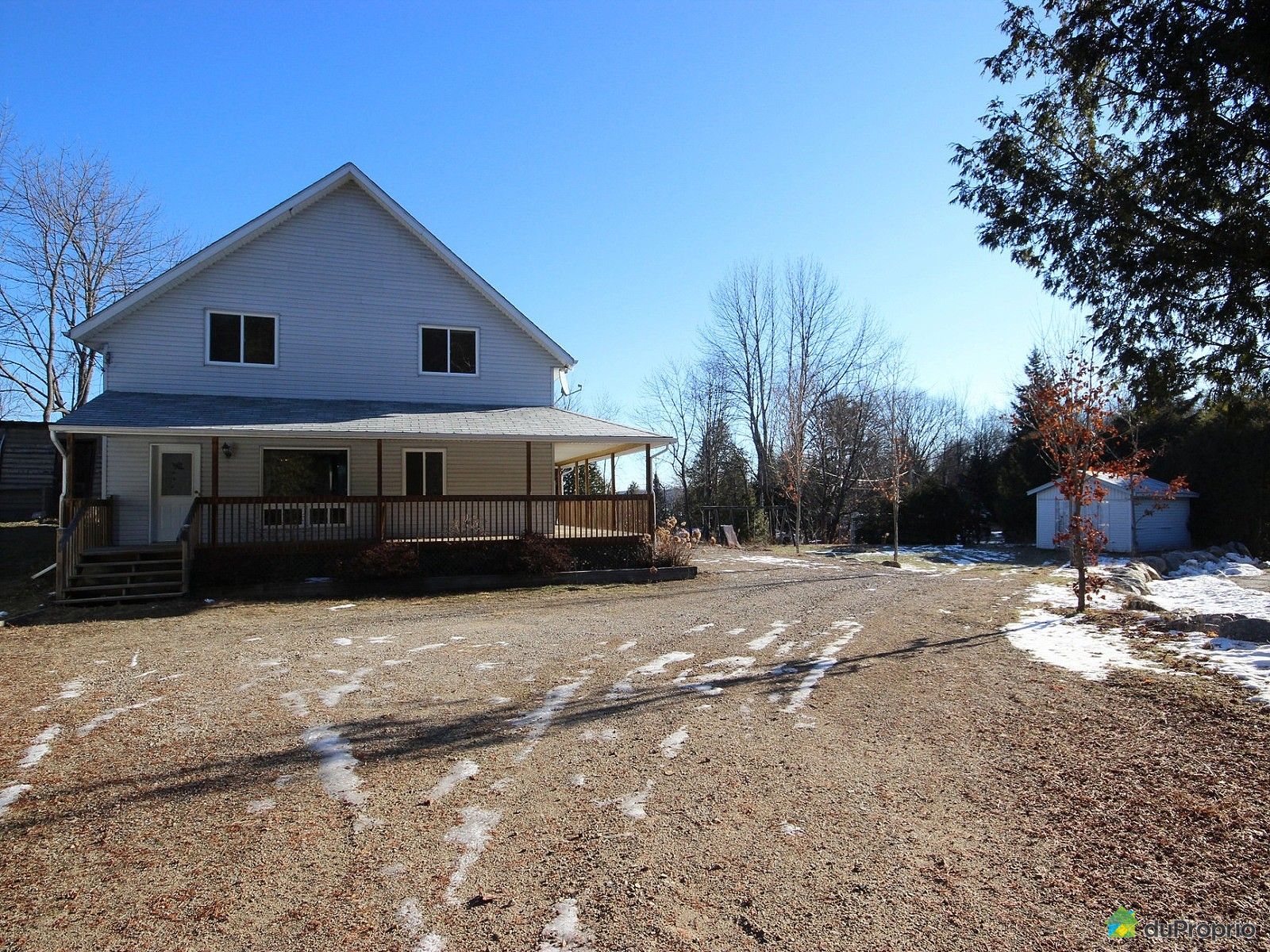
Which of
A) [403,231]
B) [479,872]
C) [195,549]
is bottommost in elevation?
[479,872]

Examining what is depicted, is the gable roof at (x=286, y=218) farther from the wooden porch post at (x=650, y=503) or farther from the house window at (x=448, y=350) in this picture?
the wooden porch post at (x=650, y=503)

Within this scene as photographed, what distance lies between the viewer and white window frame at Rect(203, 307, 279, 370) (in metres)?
17.0

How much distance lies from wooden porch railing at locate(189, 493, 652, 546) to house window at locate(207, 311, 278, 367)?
347 cm

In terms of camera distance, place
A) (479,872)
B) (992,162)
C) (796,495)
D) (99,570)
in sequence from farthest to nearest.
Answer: (796,495) < (99,570) < (992,162) < (479,872)

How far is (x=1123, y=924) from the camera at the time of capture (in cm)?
321

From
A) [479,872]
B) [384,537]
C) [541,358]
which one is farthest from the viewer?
[541,358]

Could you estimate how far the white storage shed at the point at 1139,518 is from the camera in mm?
25734

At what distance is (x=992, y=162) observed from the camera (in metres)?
8.87

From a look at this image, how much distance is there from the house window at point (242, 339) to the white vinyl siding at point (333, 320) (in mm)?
134

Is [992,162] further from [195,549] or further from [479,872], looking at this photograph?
[195,549]

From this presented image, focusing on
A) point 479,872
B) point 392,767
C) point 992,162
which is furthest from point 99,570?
point 992,162

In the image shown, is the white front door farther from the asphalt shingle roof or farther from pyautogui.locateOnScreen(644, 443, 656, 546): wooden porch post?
pyautogui.locateOnScreen(644, 443, 656, 546): wooden porch post

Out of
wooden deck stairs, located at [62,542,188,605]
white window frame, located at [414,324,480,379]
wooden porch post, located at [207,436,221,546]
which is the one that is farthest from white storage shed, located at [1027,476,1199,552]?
wooden deck stairs, located at [62,542,188,605]

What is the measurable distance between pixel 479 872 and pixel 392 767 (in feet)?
5.35
